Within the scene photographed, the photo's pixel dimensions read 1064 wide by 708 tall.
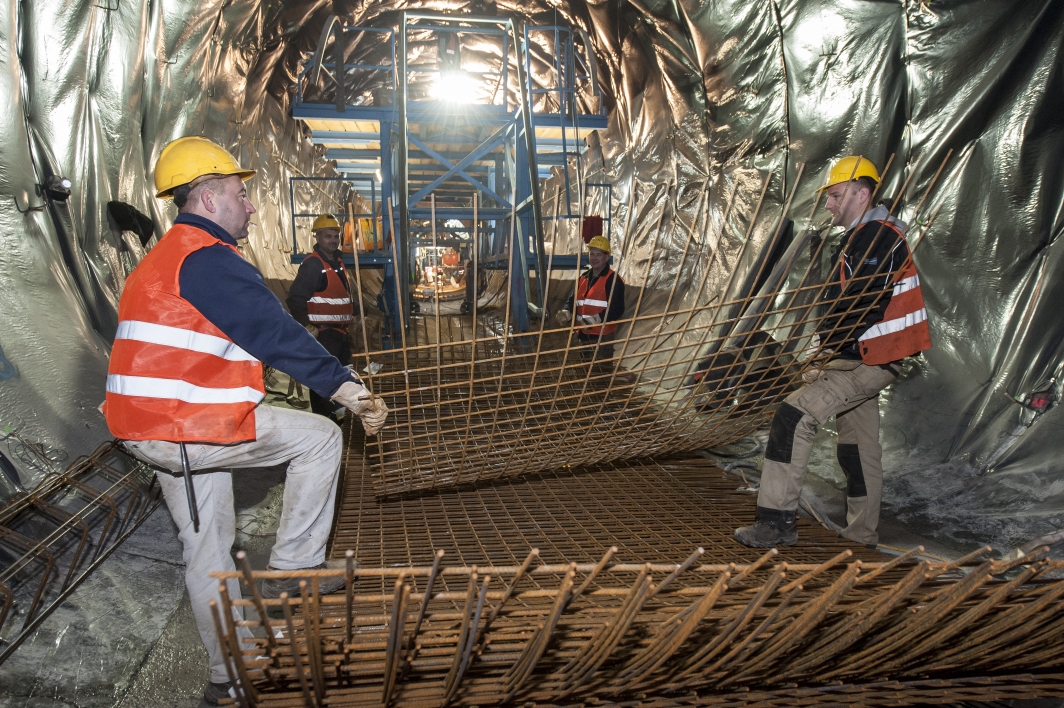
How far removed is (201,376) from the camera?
193 cm

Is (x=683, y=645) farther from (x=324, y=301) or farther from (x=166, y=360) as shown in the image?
(x=324, y=301)

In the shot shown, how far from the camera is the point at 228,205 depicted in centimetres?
210

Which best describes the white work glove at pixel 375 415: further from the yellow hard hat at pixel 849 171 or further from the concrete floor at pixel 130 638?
the yellow hard hat at pixel 849 171

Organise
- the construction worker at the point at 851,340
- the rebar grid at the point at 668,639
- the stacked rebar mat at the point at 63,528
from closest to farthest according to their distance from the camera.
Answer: the rebar grid at the point at 668,639, the stacked rebar mat at the point at 63,528, the construction worker at the point at 851,340

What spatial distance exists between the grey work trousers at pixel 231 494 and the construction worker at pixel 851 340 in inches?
71.2

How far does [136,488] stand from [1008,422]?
15.6 ft

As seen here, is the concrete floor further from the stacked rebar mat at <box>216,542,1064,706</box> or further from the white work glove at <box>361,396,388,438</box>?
the white work glove at <box>361,396,388,438</box>

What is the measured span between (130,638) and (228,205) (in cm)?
164

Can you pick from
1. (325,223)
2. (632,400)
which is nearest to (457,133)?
(325,223)

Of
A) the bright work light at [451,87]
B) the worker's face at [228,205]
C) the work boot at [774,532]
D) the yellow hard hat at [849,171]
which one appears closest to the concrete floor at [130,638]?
the work boot at [774,532]

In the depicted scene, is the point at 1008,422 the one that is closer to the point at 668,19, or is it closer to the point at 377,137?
the point at 668,19

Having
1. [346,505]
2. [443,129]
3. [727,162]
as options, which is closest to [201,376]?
[346,505]

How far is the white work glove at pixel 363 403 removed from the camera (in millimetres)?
2113

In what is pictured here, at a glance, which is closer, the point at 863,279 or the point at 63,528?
the point at 863,279
